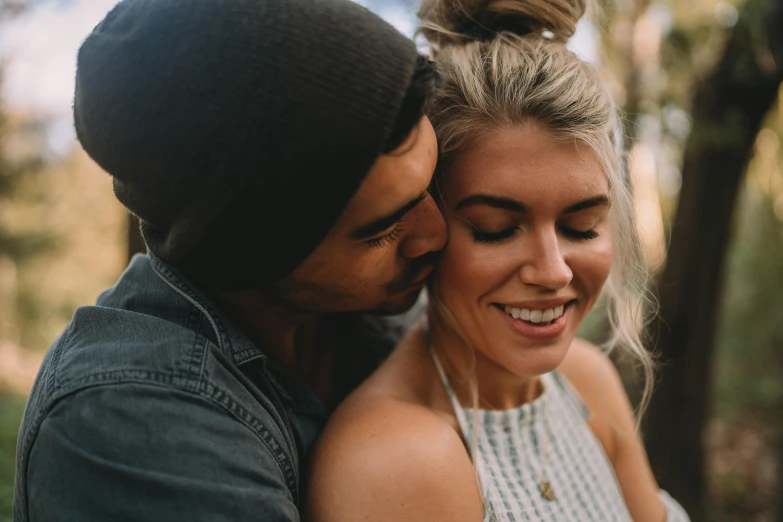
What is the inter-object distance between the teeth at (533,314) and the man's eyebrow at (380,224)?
431mm

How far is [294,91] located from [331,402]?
3.66ft

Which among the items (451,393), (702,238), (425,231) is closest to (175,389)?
(425,231)

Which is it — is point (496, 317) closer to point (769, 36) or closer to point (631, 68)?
point (769, 36)

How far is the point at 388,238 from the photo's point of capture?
5.54ft

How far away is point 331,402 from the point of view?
2115 millimetres

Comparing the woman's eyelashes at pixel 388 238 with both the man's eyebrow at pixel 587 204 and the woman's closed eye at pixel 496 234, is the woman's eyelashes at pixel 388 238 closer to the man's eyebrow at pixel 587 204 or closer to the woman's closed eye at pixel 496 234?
the woman's closed eye at pixel 496 234

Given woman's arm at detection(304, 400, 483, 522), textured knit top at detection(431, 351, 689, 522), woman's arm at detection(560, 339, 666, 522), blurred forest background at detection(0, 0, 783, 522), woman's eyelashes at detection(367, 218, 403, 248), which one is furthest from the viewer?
blurred forest background at detection(0, 0, 783, 522)

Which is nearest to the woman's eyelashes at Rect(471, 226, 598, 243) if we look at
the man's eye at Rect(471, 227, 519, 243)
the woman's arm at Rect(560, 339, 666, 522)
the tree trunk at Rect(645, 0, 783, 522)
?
the man's eye at Rect(471, 227, 519, 243)

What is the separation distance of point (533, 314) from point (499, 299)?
0.35 ft

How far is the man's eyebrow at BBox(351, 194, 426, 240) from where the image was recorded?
1585mm

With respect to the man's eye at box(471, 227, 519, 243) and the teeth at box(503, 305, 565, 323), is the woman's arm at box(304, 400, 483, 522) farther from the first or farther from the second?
the man's eye at box(471, 227, 519, 243)

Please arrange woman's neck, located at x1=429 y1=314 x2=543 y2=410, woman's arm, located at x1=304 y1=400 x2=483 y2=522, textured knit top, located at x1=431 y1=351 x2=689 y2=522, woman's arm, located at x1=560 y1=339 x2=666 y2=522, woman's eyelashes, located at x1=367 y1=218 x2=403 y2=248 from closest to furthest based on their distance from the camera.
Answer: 1. woman's arm, located at x1=304 y1=400 x2=483 y2=522
2. woman's eyelashes, located at x1=367 y1=218 x2=403 y2=248
3. textured knit top, located at x1=431 y1=351 x2=689 y2=522
4. woman's neck, located at x1=429 y1=314 x2=543 y2=410
5. woman's arm, located at x1=560 y1=339 x2=666 y2=522

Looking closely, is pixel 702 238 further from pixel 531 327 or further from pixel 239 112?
pixel 239 112

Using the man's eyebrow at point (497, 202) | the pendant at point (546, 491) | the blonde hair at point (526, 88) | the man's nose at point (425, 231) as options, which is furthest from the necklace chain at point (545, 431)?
the man's eyebrow at point (497, 202)
